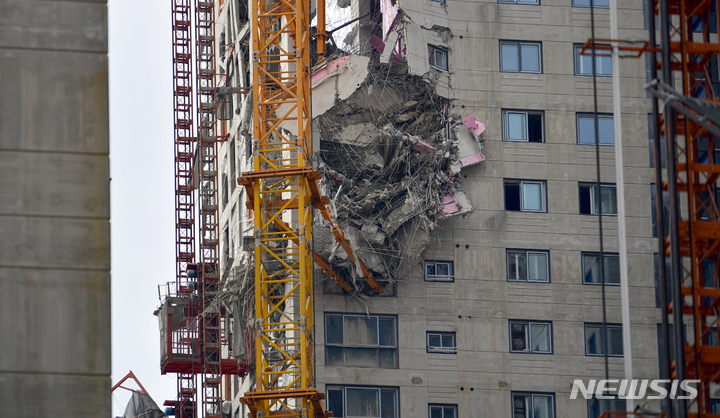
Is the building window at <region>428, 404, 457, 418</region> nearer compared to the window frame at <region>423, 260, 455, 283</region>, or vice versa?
the building window at <region>428, 404, 457, 418</region>

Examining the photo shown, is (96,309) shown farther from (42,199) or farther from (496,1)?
(496,1)

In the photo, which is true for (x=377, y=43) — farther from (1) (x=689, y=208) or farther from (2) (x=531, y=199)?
(1) (x=689, y=208)

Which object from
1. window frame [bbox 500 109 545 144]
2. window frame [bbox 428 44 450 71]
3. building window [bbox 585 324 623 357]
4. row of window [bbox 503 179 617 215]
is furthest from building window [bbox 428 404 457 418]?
window frame [bbox 428 44 450 71]

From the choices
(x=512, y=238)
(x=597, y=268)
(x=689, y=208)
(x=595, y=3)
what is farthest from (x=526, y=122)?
(x=689, y=208)

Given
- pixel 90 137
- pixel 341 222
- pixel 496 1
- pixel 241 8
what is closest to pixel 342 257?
pixel 341 222

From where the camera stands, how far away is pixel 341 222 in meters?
60.8

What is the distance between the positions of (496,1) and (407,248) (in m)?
13.0

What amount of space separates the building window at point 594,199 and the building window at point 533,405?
27.9ft

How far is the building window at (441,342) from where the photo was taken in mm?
62062

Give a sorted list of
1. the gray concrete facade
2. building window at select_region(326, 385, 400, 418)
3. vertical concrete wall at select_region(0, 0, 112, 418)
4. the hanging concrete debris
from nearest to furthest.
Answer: vertical concrete wall at select_region(0, 0, 112, 418)
building window at select_region(326, 385, 400, 418)
the gray concrete facade
the hanging concrete debris

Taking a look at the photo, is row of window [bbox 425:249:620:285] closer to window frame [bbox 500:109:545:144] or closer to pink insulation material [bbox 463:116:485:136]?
window frame [bbox 500:109:545:144]

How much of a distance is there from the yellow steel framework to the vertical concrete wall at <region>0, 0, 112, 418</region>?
81.1ft

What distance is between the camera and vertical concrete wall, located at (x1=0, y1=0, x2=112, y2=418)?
2912 cm

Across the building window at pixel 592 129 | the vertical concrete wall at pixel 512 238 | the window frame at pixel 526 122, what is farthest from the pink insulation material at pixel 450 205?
the building window at pixel 592 129
